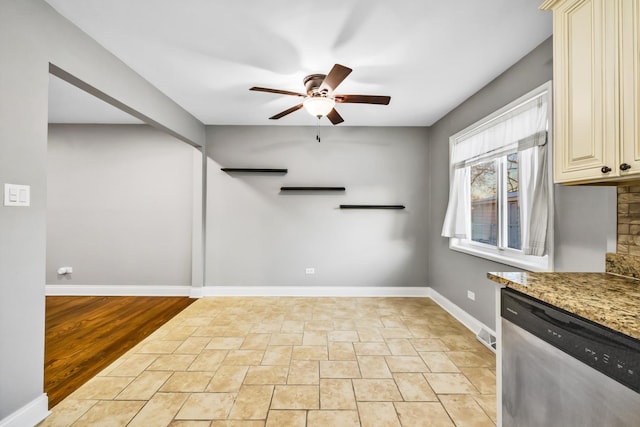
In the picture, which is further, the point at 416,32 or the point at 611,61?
the point at 416,32

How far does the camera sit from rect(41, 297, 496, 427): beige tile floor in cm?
175

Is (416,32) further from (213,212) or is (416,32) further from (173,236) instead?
(173,236)

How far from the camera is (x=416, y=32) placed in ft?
6.59

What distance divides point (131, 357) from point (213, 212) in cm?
217

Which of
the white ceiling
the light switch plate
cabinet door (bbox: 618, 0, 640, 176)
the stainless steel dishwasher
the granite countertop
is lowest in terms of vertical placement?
the stainless steel dishwasher

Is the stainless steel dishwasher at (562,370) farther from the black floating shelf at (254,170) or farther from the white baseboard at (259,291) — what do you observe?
the black floating shelf at (254,170)

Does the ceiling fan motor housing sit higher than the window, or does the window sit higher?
A: the ceiling fan motor housing

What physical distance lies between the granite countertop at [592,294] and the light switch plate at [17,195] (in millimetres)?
2606

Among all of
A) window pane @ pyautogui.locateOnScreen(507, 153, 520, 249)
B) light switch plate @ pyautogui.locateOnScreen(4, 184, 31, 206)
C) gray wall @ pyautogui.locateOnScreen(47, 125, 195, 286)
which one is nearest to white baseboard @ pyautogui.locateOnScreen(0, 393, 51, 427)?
light switch plate @ pyautogui.locateOnScreen(4, 184, 31, 206)

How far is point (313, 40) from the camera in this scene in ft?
6.88

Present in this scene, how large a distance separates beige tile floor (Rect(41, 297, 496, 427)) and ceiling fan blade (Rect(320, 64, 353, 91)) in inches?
89.8

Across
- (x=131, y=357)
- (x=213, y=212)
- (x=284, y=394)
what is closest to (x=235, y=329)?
(x=131, y=357)

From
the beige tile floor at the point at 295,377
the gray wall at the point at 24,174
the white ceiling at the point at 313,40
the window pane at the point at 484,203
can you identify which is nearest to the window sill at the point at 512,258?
the window pane at the point at 484,203

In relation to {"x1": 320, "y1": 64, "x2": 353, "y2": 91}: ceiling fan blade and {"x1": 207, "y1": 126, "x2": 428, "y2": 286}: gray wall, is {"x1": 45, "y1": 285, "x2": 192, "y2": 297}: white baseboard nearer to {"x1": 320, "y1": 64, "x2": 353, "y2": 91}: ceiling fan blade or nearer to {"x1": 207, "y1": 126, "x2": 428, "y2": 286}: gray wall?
{"x1": 207, "y1": 126, "x2": 428, "y2": 286}: gray wall
